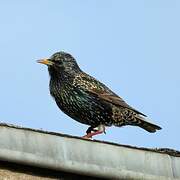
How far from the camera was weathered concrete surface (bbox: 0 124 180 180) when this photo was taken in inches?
168

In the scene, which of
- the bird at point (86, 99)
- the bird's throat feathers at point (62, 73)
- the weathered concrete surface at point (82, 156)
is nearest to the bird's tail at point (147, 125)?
the bird at point (86, 99)

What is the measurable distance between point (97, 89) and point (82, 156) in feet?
14.3

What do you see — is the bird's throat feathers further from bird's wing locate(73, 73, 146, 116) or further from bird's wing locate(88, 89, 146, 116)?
bird's wing locate(88, 89, 146, 116)

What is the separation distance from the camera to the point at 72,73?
28.7 ft

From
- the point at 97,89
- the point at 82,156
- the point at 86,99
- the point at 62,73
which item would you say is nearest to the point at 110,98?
the point at 97,89

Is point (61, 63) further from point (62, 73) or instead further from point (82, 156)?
point (82, 156)

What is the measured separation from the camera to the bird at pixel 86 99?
27.4ft

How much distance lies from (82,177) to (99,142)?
0.77 ft

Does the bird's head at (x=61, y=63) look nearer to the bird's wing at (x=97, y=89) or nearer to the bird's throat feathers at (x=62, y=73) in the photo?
the bird's throat feathers at (x=62, y=73)

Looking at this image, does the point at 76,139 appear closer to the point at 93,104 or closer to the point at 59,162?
the point at 59,162

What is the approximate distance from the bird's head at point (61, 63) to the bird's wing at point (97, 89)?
16cm

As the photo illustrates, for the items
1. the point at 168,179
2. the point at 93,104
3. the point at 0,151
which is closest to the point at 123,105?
the point at 93,104

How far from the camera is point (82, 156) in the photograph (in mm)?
4445

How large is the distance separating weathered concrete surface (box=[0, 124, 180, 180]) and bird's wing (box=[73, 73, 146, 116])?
384 cm
